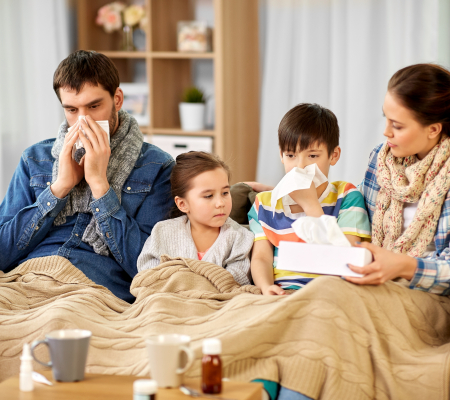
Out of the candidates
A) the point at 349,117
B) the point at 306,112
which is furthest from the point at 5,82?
the point at 306,112

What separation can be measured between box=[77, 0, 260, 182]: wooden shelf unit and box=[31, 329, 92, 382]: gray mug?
2.59 meters

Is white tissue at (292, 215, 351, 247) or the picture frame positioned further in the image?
the picture frame

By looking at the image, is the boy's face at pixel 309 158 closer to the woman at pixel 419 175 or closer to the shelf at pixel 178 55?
the woman at pixel 419 175

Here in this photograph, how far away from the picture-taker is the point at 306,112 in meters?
1.72

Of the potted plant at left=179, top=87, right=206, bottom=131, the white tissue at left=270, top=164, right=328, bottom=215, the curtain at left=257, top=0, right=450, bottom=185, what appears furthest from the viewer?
the potted plant at left=179, top=87, right=206, bottom=131

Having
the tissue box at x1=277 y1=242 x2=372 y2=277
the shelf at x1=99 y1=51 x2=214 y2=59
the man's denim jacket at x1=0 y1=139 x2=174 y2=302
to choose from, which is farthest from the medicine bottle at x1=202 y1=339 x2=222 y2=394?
the shelf at x1=99 y1=51 x2=214 y2=59

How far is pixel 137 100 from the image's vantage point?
12.4ft

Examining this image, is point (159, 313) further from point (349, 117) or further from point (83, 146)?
point (349, 117)

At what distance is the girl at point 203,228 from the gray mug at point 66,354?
645mm

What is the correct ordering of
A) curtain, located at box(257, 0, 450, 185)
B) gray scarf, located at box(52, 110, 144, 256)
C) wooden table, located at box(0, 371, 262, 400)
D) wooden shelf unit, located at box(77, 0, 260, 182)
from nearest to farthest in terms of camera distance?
wooden table, located at box(0, 371, 262, 400)
gray scarf, located at box(52, 110, 144, 256)
curtain, located at box(257, 0, 450, 185)
wooden shelf unit, located at box(77, 0, 260, 182)

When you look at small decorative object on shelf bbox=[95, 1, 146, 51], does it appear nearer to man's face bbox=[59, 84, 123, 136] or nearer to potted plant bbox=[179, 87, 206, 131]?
potted plant bbox=[179, 87, 206, 131]

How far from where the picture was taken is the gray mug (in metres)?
1.07

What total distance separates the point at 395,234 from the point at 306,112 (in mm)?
435

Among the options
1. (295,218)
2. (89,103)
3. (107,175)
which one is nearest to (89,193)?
(107,175)
